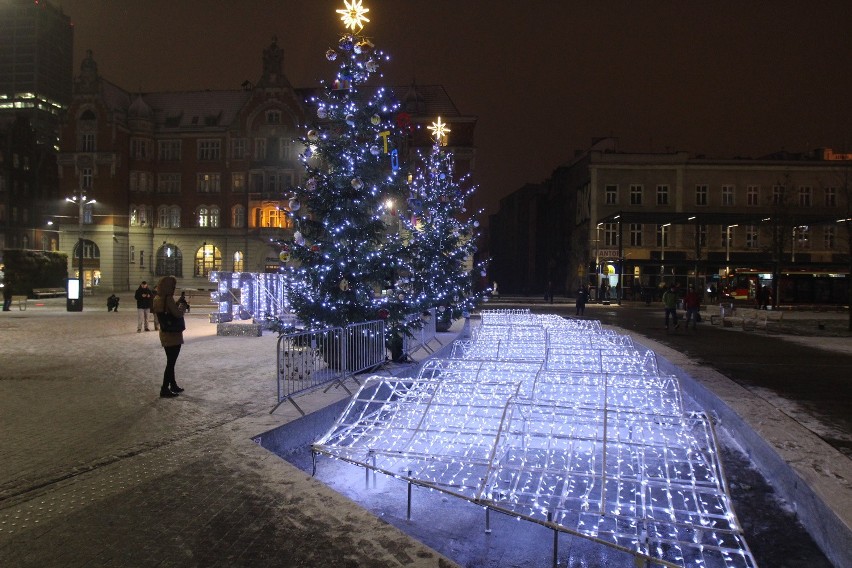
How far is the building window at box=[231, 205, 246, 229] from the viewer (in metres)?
66.8

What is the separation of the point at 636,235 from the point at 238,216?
137ft

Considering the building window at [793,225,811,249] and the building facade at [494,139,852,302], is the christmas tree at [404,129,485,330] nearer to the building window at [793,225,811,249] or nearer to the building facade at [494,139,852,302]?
the building facade at [494,139,852,302]

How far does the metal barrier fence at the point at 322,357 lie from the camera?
8.95 m

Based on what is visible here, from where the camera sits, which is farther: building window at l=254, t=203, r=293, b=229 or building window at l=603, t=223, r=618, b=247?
building window at l=254, t=203, r=293, b=229

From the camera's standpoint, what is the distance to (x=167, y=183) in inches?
2692

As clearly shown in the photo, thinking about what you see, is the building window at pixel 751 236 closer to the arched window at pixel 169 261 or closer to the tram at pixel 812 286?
the tram at pixel 812 286

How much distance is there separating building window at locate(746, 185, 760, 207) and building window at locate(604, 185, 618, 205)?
43.0 ft

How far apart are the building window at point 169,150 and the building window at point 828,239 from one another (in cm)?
6708

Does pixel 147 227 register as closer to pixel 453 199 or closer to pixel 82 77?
pixel 82 77

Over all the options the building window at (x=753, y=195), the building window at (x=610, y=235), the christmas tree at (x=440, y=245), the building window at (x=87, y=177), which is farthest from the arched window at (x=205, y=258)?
the building window at (x=753, y=195)

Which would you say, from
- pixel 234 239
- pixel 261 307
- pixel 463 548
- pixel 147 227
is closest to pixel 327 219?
pixel 463 548

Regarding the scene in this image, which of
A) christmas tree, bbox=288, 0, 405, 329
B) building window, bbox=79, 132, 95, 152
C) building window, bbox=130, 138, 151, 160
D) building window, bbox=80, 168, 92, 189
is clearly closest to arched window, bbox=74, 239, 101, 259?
building window, bbox=80, 168, 92, 189

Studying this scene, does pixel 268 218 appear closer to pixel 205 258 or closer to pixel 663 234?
pixel 205 258

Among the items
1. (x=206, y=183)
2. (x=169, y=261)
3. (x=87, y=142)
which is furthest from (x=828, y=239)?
(x=87, y=142)
